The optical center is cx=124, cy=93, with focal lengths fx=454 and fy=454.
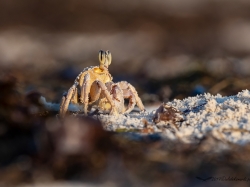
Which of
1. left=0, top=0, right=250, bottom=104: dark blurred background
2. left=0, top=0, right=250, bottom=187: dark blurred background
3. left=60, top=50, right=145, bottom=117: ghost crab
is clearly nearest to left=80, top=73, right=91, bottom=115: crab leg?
left=60, top=50, right=145, bottom=117: ghost crab

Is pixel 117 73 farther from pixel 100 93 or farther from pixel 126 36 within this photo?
pixel 100 93

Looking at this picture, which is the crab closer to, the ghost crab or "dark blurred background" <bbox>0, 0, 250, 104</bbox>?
the ghost crab

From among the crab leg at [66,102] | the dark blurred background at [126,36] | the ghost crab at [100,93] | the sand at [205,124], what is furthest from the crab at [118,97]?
the dark blurred background at [126,36]

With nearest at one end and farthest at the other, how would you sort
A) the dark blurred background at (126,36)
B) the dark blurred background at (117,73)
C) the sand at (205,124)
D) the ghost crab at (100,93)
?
1. the dark blurred background at (117,73)
2. the sand at (205,124)
3. the ghost crab at (100,93)
4. the dark blurred background at (126,36)

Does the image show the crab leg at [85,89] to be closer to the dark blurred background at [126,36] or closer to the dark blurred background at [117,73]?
the dark blurred background at [117,73]

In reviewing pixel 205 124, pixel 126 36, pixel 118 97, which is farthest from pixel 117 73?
pixel 205 124

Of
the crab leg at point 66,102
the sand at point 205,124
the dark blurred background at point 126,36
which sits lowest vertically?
the sand at point 205,124

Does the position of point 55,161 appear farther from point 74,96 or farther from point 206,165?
point 74,96

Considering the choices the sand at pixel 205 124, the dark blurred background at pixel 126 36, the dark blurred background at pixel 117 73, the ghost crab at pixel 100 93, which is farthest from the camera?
the dark blurred background at pixel 126 36
